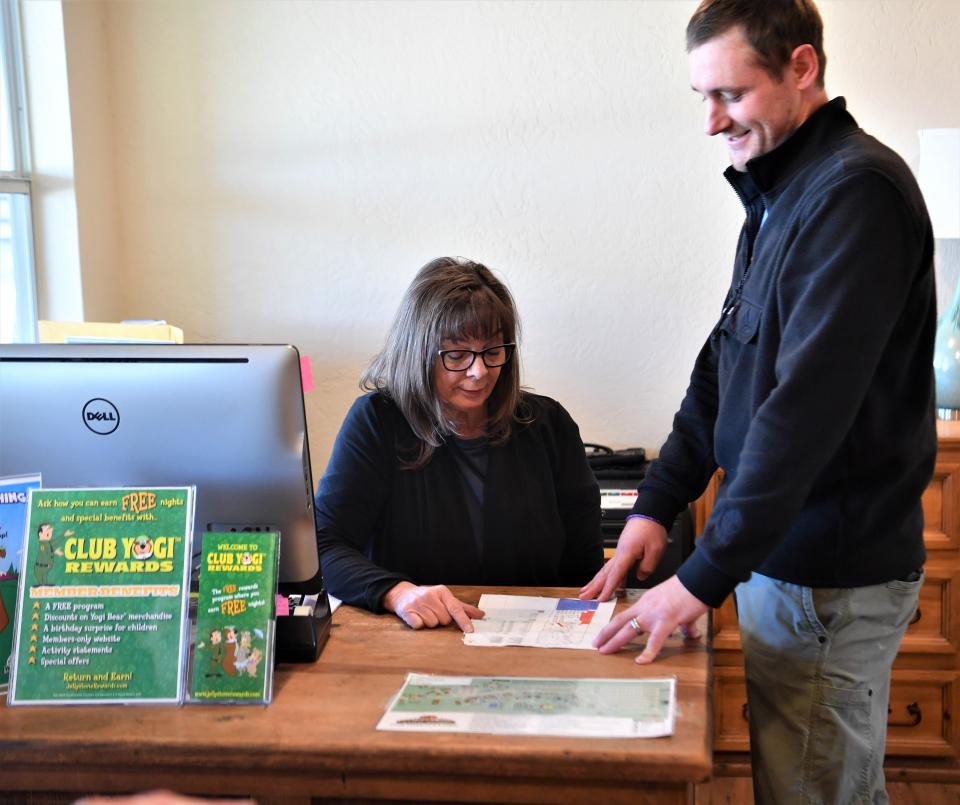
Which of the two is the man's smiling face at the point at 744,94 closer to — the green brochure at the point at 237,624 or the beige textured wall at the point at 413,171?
the green brochure at the point at 237,624

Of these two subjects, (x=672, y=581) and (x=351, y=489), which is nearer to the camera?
(x=672, y=581)

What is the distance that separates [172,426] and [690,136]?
81.7 inches

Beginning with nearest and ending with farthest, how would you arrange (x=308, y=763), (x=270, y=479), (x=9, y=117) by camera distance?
1. (x=308, y=763)
2. (x=270, y=479)
3. (x=9, y=117)

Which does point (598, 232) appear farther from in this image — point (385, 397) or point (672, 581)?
point (672, 581)

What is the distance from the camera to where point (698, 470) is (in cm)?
176

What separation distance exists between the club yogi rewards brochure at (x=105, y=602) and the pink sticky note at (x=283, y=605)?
193 millimetres

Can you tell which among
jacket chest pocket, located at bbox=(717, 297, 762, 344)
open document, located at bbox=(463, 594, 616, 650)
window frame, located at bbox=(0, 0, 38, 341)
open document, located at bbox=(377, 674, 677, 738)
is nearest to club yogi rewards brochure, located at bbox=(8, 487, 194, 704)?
open document, located at bbox=(377, 674, 677, 738)

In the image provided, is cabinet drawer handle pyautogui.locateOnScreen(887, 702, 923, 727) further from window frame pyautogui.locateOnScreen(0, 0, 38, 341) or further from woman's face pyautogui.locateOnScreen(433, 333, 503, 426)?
window frame pyautogui.locateOnScreen(0, 0, 38, 341)

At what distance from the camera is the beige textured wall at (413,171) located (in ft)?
9.93

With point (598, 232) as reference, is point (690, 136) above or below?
above

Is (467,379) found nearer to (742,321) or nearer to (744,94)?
(742,321)

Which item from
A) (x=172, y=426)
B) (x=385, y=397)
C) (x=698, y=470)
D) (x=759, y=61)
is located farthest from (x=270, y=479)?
(x=759, y=61)

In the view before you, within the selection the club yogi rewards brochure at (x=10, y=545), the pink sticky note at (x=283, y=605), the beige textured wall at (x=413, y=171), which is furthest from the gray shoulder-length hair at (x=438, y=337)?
the beige textured wall at (x=413, y=171)

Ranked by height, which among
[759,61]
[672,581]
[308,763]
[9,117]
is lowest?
[308,763]
